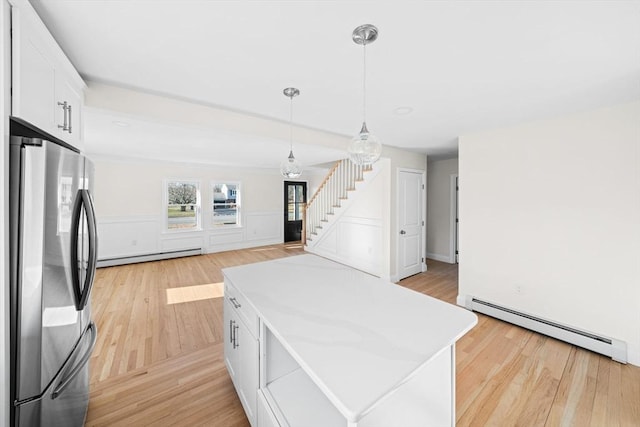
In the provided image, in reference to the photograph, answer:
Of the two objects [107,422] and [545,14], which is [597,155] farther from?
[107,422]

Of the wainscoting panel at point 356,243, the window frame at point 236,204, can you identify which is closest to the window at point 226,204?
the window frame at point 236,204

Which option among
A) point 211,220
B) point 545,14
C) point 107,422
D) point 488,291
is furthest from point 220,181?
point 545,14

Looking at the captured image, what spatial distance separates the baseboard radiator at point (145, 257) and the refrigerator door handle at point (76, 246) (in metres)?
4.71

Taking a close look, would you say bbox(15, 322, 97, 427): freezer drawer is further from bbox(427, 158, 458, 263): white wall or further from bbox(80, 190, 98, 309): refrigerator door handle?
bbox(427, 158, 458, 263): white wall

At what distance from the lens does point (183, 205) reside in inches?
243

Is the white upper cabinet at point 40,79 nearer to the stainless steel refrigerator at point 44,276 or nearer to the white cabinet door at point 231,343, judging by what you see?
the stainless steel refrigerator at point 44,276

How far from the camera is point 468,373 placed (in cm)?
212

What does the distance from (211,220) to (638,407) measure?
701cm

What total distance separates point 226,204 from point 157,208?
1.59 m

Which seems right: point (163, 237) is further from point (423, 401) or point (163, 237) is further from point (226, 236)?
point (423, 401)

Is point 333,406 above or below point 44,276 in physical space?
below

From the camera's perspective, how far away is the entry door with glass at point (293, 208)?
7.89 meters

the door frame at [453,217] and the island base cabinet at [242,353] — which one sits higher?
the door frame at [453,217]

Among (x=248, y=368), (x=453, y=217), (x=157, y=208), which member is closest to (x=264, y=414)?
(x=248, y=368)
